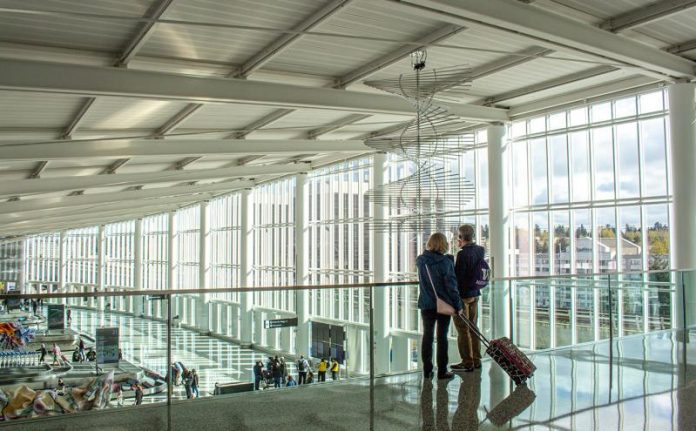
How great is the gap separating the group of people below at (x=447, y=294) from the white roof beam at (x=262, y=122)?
32.8ft

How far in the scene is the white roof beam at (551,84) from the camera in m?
13.4

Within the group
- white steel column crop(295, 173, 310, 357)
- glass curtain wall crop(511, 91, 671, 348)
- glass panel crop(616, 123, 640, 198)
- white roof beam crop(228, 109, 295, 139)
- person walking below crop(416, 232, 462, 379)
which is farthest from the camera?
white steel column crop(295, 173, 310, 357)

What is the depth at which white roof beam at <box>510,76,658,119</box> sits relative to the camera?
14.2 meters

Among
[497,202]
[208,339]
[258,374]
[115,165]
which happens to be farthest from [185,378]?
[115,165]

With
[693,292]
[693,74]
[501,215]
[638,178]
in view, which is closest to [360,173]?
[501,215]

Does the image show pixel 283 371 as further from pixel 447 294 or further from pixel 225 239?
pixel 225 239

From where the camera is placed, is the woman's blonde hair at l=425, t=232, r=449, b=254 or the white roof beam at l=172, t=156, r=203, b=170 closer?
the woman's blonde hair at l=425, t=232, r=449, b=254

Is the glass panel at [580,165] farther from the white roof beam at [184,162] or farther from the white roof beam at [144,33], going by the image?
the white roof beam at [144,33]

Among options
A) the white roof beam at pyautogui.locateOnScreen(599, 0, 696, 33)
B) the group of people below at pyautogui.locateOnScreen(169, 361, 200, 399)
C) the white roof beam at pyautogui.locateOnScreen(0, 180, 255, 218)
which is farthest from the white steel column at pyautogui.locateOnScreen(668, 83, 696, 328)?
the white roof beam at pyautogui.locateOnScreen(0, 180, 255, 218)

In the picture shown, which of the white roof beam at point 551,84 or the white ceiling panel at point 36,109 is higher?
the white roof beam at point 551,84

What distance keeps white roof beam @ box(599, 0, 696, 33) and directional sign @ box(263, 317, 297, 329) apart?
731 centimetres

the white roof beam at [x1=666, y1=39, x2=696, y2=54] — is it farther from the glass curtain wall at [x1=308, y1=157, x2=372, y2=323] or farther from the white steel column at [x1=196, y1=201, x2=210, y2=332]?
the white steel column at [x1=196, y1=201, x2=210, y2=332]

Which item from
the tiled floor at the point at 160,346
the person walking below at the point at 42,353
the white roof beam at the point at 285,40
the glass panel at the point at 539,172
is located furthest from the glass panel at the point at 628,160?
the person walking below at the point at 42,353

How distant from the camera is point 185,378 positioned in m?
5.21
